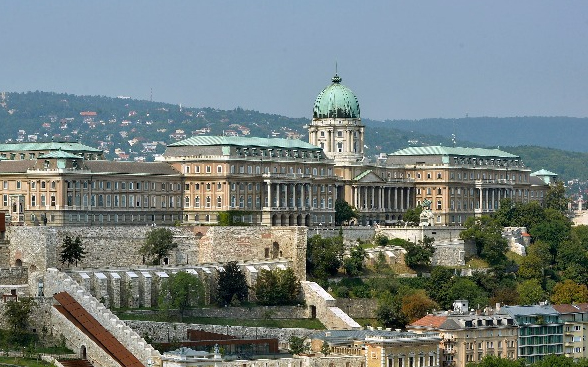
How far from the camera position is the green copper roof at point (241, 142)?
6575 inches

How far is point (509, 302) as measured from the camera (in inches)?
6058

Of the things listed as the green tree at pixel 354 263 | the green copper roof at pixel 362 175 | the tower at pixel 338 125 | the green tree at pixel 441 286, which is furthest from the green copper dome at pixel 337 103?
the green tree at pixel 441 286

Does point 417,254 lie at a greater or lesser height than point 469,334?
greater

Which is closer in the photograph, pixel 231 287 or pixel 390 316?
pixel 231 287

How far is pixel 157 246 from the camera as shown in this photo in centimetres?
14738

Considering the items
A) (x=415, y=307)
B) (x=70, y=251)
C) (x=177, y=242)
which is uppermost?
(x=177, y=242)

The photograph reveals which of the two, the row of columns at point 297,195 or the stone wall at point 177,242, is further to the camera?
the row of columns at point 297,195

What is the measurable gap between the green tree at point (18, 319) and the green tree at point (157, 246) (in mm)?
22558

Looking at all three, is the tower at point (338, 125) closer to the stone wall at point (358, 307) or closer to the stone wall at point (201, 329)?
the stone wall at point (358, 307)

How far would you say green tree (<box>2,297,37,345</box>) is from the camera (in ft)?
405

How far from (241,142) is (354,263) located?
63.1ft

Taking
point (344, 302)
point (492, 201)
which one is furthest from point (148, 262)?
point (492, 201)

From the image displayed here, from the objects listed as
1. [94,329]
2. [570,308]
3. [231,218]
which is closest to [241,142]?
[231,218]

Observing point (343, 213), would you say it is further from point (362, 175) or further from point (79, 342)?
point (79, 342)
